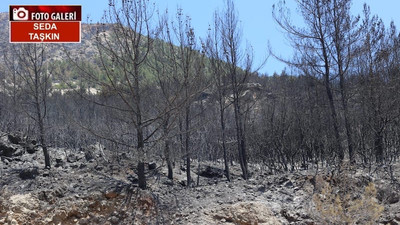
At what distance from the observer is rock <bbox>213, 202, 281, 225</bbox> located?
29.4ft

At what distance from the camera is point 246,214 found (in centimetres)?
908

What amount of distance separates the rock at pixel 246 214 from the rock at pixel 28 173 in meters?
4.44

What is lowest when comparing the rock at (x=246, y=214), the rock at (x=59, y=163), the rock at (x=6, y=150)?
the rock at (x=246, y=214)

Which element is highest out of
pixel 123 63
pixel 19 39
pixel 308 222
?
pixel 19 39

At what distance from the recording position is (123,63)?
9.90m

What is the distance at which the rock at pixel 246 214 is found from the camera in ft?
29.4

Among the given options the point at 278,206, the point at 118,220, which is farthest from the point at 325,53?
the point at 118,220

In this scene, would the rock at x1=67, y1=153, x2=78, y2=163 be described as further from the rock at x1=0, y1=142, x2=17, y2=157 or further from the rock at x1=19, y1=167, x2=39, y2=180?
the rock at x1=19, y1=167, x2=39, y2=180

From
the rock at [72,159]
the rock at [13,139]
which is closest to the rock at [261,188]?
the rock at [72,159]

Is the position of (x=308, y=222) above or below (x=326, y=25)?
below

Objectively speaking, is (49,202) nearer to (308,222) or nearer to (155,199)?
(155,199)

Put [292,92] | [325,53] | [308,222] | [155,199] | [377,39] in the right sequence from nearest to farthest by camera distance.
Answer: [308,222], [155,199], [325,53], [377,39], [292,92]

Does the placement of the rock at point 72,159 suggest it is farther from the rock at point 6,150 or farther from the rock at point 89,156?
the rock at point 6,150

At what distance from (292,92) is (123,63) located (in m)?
15.1
